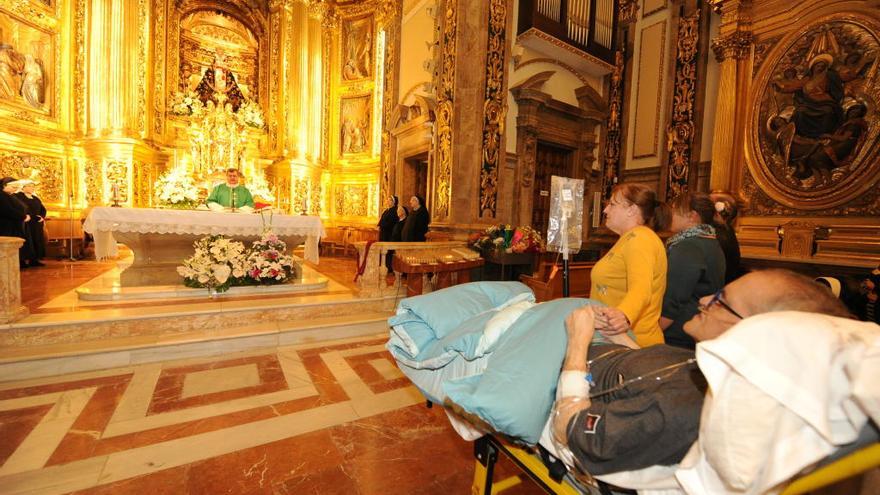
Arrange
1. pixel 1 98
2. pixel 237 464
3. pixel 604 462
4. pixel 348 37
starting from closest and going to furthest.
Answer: pixel 604 462 → pixel 237 464 → pixel 1 98 → pixel 348 37

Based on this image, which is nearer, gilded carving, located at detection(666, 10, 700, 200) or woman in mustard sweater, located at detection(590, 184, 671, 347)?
woman in mustard sweater, located at detection(590, 184, 671, 347)

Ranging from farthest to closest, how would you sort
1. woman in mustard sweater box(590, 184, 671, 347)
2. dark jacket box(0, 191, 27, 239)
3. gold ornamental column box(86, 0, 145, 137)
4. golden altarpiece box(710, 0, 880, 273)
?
gold ornamental column box(86, 0, 145, 137)
dark jacket box(0, 191, 27, 239)
golden altarpiece box(710, 0, 880, 273)
woman in mustard sweater box(590, 184, 671, 347)

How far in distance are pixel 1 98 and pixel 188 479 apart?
1118cm

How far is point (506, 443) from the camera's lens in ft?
4.61

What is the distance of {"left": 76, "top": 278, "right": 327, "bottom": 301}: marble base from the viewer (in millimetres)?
4375

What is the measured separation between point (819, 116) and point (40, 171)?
15.4 metres

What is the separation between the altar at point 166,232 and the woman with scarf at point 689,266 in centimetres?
499

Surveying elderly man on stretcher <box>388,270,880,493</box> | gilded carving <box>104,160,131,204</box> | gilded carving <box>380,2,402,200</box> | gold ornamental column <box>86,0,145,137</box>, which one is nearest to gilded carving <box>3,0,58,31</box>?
gold ornamental column <box>86,0,145,137</box>

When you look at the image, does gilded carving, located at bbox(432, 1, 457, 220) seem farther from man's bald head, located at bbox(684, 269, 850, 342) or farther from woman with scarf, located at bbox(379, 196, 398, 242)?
man's bald head, located at bbox(684, 269, 850, 342)

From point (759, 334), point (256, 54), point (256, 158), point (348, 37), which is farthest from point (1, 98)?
point (759, 334)

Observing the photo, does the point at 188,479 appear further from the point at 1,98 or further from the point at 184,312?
the point at 1,98

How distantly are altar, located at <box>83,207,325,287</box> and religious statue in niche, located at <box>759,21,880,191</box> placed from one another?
302 inches

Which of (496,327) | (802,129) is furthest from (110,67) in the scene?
(802,129)

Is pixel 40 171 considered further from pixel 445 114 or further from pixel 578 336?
pixel 578 336
